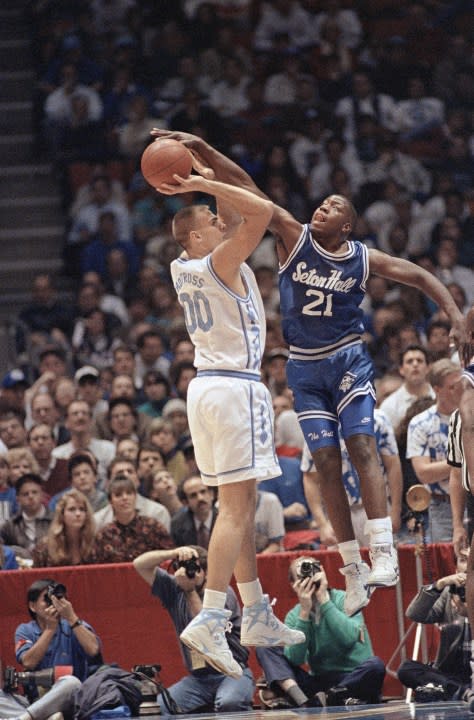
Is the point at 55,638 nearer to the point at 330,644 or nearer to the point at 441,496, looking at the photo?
the point at 330,644

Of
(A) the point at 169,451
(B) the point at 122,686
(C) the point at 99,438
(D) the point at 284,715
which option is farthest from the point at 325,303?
(C) the point at 99,438

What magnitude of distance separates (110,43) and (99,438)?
7965 mm

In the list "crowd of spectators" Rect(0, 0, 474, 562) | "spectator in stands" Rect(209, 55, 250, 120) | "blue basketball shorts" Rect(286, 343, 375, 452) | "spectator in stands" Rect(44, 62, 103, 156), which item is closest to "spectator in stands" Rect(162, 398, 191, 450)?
"crowd of spectators" Rect(0, 0, 474, 562)

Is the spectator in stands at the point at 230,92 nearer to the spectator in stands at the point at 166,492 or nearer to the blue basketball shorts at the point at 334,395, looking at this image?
the spectator in stands at the point at 166,492

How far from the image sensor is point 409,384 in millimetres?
12867

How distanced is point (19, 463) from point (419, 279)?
5.41m

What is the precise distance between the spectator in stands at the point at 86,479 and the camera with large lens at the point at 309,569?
2.74 metres

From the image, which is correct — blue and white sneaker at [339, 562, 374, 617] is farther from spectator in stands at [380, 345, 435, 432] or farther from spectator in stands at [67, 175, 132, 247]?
spectator in stands at [67, 175, 132, 247]

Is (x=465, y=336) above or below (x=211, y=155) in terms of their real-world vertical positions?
below

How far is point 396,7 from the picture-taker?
69.7 ft

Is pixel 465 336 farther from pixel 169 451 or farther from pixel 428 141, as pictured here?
pixel 428 141

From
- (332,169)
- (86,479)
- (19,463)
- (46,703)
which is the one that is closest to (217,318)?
(46,703)

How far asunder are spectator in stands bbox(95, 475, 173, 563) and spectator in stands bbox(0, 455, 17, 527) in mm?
1278

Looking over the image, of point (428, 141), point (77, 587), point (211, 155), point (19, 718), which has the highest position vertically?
point (428, 141)
